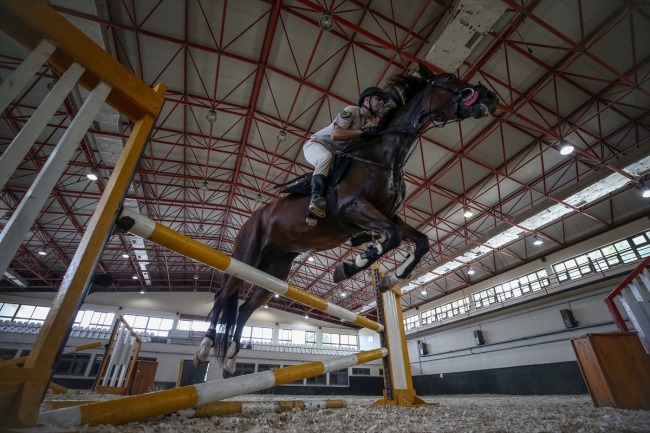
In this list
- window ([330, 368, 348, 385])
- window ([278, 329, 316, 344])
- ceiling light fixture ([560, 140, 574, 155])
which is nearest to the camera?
ceiling light fixture ([560, 140, 574, 155])

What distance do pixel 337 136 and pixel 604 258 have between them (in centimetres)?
1711

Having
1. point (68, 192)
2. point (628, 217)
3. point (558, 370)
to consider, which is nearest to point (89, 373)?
point (68, 192)

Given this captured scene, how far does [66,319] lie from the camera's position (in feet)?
2.83

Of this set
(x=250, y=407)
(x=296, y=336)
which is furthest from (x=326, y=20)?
(x=296, y=336)

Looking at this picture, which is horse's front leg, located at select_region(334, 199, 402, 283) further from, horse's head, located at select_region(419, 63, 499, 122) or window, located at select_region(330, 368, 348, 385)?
window, located at select_region(330, 368, 348, 385)

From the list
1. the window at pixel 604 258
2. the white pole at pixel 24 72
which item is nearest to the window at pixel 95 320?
the white pole at pixel 24 72

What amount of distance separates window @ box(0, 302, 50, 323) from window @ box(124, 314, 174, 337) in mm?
5594

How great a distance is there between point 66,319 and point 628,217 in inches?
744

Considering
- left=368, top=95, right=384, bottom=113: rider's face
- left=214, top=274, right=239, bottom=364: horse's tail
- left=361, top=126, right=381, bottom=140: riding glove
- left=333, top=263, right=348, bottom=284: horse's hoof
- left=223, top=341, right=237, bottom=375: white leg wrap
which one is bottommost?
left=223, top=341, right=237, bottom=375: white leg wrap

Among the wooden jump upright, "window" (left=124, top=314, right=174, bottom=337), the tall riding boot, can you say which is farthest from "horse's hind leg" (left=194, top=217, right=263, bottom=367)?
"window" (left=124, top=314, right=174, bottom=337)

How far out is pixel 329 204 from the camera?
2.42 meters

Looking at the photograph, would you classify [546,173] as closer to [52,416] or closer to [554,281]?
[554,281]

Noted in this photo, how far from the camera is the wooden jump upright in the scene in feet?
2.36

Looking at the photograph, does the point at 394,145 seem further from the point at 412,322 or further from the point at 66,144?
the point at 412,322
